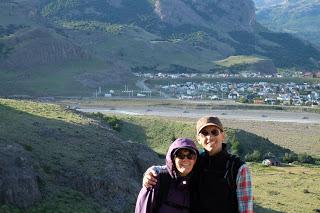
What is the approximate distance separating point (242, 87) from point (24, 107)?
125 m

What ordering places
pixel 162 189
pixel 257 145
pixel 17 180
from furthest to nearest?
pixel 257 145 < pixel 17 180 < pixel 162 189

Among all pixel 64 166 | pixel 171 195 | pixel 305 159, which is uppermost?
pixel 171 195

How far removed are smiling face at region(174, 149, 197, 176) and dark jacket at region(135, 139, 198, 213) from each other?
62mm

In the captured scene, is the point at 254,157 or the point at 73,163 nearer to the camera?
the point at 73,163

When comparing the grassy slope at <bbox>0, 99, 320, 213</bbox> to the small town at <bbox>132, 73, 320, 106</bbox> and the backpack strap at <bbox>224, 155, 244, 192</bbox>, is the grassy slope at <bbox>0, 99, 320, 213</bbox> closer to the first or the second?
the backpack strap at <bbox>224, 155, 244, 192</bbox>

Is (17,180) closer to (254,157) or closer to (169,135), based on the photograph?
(254,157)

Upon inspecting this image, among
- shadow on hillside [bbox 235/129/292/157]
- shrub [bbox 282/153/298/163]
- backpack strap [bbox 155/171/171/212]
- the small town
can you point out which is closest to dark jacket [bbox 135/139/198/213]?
backpack strap [bbox 155/171/171/212]

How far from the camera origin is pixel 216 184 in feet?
22.9

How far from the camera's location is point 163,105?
11269 cm

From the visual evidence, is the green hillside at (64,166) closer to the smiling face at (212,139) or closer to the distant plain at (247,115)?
the smiling face at (212,139)

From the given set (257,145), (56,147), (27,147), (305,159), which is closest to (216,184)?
(27,147)

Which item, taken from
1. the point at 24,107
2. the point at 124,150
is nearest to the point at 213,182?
the point at 124,150

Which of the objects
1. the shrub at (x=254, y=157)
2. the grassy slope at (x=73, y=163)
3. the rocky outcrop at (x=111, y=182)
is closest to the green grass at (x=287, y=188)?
the grassy slope at (x=73, y=163)

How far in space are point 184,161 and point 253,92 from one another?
491ft
